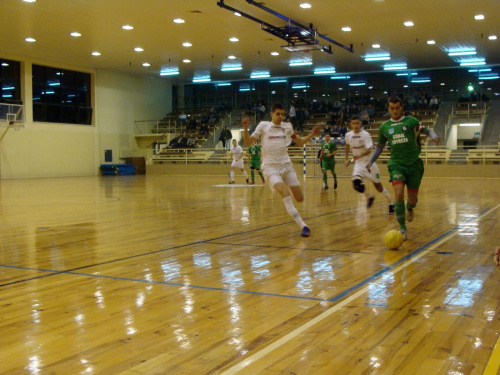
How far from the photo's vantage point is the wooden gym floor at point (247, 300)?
3000 mm

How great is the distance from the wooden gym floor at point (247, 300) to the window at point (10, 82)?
950 inches

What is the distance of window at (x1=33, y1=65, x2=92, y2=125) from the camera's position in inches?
1262

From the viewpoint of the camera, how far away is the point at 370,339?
3.31 m

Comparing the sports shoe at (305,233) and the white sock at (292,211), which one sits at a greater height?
the white sock at (292,211)

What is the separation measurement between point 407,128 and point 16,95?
28.2 meters

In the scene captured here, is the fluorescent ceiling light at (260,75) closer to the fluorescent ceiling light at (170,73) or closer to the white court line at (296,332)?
the fluorescent ceiling light at (170,73)

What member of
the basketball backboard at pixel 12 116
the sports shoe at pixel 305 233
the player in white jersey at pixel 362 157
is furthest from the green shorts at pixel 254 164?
the sports shoe at pixel 305 233

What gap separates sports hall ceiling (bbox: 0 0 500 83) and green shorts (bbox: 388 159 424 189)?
1368 centimetres

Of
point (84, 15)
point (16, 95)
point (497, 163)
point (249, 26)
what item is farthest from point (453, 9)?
point (16, 95)

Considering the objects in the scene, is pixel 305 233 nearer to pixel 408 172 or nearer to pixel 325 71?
pixel 408 172

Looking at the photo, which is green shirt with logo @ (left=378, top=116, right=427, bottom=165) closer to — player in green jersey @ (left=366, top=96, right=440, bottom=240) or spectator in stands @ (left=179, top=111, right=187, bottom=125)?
player in green jersey @ (left=366, top=96, right=440, bottom=240)

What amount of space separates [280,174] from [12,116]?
80.6 ft

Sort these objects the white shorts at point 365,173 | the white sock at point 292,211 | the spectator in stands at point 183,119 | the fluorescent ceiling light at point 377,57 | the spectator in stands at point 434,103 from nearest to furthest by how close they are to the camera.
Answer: the white sock at point 292,211 < the white shorts at point 365,173 < the fluorescent ceiling light at point 377,57 < the spectator in stands at point 434,103 < the spectator in stands at point 183,119

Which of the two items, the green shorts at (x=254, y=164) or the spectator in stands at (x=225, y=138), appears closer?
the green shorts at (x=254, y=164)
